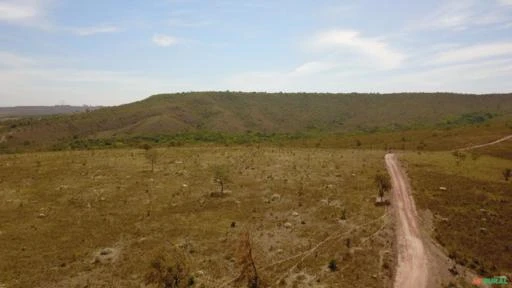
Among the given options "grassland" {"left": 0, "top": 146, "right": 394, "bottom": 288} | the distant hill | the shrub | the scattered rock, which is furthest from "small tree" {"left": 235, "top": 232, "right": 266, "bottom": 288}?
the distant hill

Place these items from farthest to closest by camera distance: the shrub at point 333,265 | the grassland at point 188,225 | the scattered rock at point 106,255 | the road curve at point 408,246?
the scattered rock at point 106,255 → the shrub at point 333,265 → the grassland at point 188,225 → the road curve at point 408,246

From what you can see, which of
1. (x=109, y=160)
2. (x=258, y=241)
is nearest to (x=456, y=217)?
(x=258, y=241)

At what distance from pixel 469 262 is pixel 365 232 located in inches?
327

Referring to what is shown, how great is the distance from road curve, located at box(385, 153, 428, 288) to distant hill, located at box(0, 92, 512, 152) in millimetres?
102583

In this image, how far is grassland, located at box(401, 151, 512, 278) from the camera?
28103mm

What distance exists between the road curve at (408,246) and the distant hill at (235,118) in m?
103

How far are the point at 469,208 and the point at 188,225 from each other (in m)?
29.4

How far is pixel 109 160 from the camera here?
64.6 m

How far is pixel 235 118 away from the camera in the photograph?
16862cm

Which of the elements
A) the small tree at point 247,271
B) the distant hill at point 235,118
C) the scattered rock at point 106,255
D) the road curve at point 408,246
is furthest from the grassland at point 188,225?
the distant hill at point 235,118

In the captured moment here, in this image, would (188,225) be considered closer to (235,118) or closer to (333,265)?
(333,265)

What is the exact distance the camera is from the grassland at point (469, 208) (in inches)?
1106

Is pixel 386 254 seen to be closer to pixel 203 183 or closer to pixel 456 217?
pixel 456 217

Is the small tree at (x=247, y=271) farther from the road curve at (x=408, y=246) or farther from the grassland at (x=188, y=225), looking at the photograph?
the road curve at (x=408, y=246)
